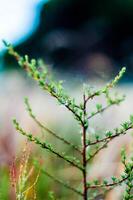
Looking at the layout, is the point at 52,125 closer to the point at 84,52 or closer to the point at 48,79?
the point at 48,79

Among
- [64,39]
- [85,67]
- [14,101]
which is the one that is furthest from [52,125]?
[64,39]

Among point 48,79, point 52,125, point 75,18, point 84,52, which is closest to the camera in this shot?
point 48,79

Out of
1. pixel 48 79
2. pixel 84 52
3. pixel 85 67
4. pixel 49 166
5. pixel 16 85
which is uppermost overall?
pixel 84 52

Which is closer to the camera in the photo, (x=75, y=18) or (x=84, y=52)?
(x=84, y=52)

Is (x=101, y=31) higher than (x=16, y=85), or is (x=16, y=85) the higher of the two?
(x=101, y=31)

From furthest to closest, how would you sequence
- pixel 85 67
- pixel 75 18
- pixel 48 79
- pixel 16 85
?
pixel 75 18 < pixel 85 67 < pixel 16 85 < pixel 48 79

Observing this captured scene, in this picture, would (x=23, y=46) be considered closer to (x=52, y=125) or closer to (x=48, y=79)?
(x=52, y=125)

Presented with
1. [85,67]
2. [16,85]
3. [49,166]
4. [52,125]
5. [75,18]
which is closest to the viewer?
[49,166]

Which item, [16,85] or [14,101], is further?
[16,85]

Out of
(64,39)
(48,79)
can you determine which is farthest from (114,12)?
(48,79)
